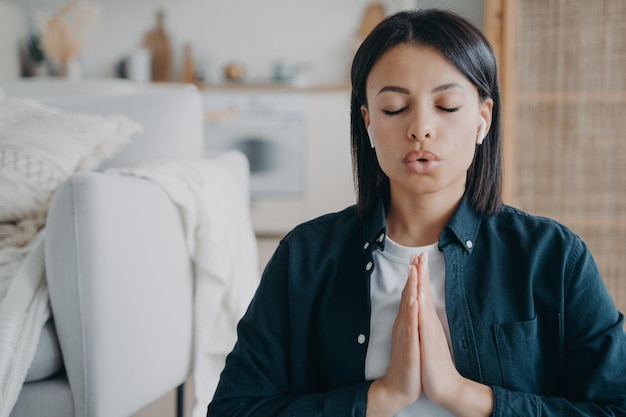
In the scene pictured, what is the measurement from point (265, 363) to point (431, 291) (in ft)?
0.83

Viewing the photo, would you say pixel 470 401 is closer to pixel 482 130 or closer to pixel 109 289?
pixel 482 130

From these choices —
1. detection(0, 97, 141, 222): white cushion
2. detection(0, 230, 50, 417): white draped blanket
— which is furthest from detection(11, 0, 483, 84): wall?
detection(0, 230, 50, 417): white draped blanket

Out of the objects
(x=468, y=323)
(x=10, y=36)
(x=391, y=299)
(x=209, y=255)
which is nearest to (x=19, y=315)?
(x=209, y=255)

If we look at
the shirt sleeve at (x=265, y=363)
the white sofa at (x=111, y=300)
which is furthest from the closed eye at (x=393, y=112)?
the white sofa at (x=111, y=300)

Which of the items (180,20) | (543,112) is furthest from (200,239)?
(180,20)

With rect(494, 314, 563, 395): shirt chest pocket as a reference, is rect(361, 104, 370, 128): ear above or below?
above

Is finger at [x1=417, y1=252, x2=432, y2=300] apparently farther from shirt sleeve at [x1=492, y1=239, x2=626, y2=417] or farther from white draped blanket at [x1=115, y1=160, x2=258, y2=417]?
white draped blanket at [x1=115, y1=160, x2=258, y2=417]

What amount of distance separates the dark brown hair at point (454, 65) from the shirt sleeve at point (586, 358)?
0.16m

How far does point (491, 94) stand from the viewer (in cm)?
99

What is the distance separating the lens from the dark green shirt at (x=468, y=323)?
3.07 ft

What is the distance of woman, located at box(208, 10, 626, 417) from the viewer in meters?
0.92

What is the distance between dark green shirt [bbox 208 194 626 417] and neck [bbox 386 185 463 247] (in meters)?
0.03

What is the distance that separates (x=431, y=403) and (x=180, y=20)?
5.20 m

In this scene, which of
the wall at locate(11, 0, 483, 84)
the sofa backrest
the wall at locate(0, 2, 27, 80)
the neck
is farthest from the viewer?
the wall at locate(11, 0, 483, 84)
